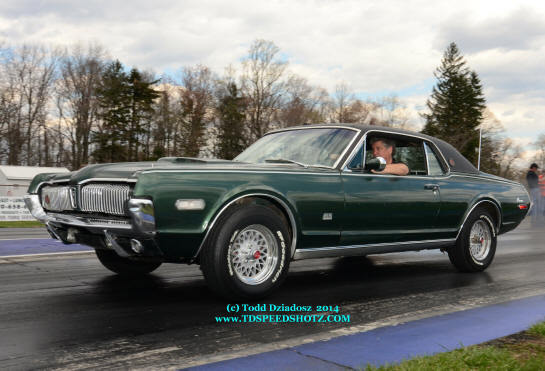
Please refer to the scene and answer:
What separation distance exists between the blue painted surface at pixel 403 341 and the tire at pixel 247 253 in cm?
109

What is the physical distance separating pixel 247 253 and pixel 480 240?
12.5 feet

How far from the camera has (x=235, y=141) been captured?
5647cm

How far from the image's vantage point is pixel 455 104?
2719 inches

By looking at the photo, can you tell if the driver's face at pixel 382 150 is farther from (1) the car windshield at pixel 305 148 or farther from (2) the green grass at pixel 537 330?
(2) the green grass at pixel 537 330

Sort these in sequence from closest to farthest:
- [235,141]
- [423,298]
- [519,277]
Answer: [423,298] → [519,277] → [235,141]

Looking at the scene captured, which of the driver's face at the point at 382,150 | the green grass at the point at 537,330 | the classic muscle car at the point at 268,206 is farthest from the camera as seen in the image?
the driver's face at the point at 382,150

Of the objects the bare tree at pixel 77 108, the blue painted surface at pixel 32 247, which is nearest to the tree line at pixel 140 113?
the bare tree at pixel 77 108

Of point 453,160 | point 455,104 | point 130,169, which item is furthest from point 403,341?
point 455,104

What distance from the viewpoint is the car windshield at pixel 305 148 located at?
557 centimetres

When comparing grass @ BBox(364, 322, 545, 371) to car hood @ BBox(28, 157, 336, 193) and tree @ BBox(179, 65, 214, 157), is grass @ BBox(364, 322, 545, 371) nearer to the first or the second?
car hood @ BBox(28, 157, 336, 193)

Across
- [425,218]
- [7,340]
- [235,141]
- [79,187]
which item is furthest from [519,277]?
[235,141]

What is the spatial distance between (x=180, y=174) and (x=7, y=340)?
1.64m

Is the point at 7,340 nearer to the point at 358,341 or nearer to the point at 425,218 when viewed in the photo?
the point at 358,341

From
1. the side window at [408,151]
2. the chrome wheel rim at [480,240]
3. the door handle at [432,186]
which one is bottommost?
the chrome wheel rim at [480,240]
